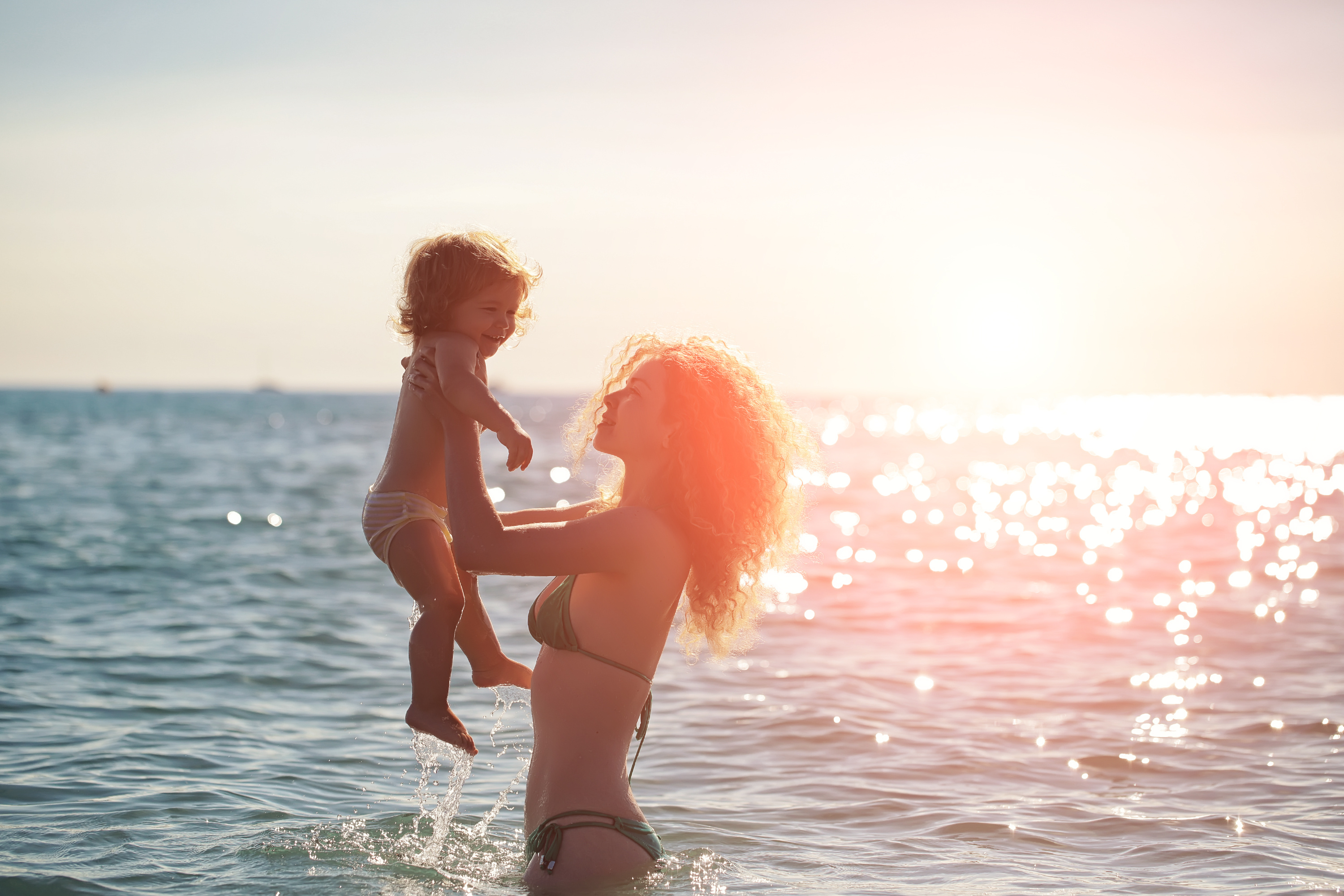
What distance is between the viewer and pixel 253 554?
16.0m

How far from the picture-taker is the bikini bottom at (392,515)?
13.5 ft

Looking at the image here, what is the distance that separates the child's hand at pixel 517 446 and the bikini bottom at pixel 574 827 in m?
1.21

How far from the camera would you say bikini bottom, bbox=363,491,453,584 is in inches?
162

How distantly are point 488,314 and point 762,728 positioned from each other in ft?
15.4

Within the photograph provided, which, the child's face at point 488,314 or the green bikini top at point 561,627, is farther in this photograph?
the child's face at point 488,314

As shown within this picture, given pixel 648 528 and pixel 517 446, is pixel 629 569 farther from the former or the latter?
pixel 517 446

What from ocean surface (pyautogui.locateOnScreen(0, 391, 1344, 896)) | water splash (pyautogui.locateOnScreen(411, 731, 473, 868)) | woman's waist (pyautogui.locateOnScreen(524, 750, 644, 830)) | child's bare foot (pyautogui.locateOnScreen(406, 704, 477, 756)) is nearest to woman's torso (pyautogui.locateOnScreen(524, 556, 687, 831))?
woman's waist (pyautogui.locateOnScreen(524, 750, 644, 830))

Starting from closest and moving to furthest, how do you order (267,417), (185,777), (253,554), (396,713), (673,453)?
(673,453), (185,777), (396,713), (253,554), (267,417)

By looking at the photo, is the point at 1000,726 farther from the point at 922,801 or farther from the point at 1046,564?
the point at 1046,564

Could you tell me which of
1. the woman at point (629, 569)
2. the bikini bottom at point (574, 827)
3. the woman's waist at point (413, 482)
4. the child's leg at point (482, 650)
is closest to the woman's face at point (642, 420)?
the woman at point (629, 569)

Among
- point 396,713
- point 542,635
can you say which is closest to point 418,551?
→ point 542,635

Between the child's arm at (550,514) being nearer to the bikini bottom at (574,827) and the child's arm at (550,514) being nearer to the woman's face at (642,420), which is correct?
the woman's face at (642,420)

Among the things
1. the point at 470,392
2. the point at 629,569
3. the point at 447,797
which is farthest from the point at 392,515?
the point at 447,797

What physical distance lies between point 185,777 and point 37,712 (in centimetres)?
190
